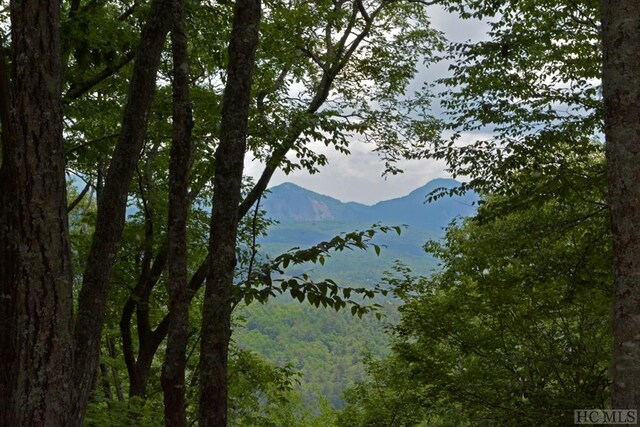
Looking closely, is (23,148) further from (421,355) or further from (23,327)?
(421,355)

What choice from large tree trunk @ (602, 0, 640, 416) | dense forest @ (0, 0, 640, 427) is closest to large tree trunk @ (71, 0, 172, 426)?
dense forest @ (0, 0, 640, 427)

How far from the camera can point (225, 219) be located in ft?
16.4

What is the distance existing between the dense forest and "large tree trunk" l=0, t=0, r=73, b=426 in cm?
1

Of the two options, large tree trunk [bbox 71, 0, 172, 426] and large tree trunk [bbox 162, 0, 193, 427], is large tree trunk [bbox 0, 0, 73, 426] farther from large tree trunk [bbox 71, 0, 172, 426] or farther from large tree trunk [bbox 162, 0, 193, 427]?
large tree trunk [bbox 162, 0, 193, 427]

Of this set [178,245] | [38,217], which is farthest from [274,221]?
[38,217]

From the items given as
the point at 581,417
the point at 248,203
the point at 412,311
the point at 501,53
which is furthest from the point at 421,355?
the point at 501,53

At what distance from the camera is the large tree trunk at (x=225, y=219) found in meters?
4.74

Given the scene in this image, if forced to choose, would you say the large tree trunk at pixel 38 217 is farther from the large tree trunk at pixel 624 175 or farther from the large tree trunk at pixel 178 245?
the large tree trunk at pixel 624 175

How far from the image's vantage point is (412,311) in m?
11.7

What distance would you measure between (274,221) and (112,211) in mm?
12325

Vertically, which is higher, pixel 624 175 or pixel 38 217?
pixel 624 175

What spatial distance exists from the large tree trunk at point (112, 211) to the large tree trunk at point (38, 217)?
3.05 feet

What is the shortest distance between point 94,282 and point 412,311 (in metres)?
7.70

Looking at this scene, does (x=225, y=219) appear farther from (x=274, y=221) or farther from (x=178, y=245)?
(x=274, y=221)
